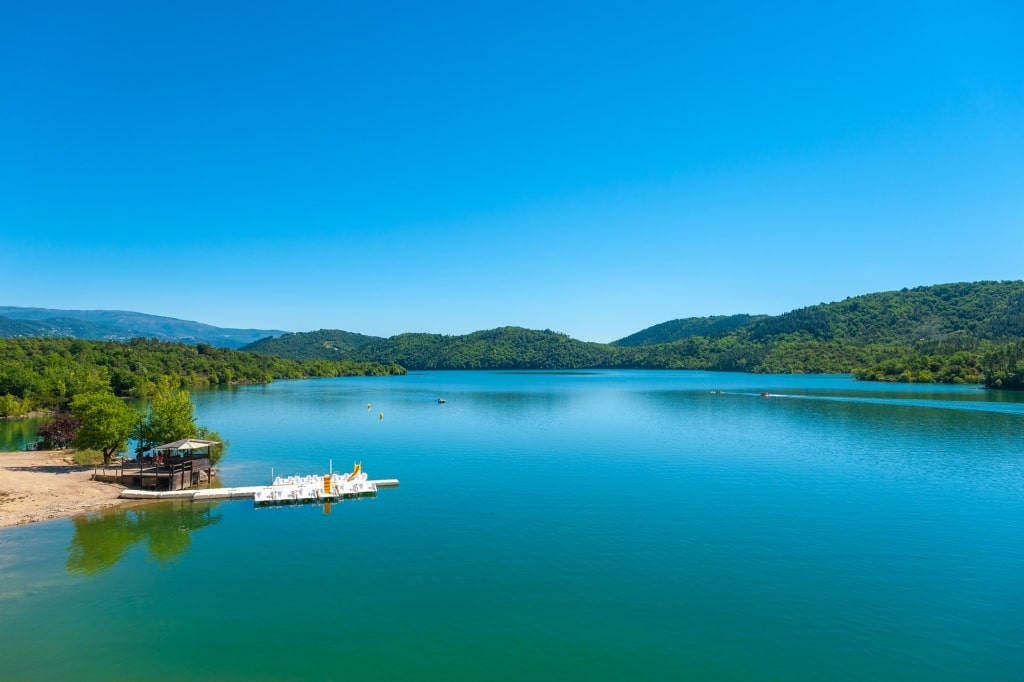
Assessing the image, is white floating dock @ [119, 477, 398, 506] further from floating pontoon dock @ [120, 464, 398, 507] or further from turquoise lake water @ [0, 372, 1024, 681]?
turquoise lake water @ [0, 372, 1024, 681]

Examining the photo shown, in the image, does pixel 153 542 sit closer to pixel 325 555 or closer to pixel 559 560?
pixel 325 555

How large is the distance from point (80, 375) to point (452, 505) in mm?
69572

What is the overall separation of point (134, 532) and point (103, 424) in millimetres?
12650

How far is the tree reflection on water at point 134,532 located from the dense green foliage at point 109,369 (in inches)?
897

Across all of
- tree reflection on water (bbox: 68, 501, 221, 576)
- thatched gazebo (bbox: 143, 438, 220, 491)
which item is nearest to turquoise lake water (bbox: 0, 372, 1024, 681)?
tree reflection on water (bbox: 68, 501, 221, 576)

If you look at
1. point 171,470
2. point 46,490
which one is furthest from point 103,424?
point 171,470

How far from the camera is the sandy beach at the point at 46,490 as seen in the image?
1071 inches

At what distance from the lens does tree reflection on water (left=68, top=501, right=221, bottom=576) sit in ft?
72.9

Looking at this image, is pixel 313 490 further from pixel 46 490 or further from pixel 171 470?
pixel 46 490

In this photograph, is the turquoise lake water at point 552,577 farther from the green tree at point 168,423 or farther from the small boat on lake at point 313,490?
the green tree at point 168,423

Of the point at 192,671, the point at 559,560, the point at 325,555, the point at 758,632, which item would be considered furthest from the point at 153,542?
the point at 758,632

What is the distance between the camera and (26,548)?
2275cm

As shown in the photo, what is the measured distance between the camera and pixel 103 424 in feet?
115

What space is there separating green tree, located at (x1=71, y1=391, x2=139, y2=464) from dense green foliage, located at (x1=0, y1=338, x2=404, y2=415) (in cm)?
1248
